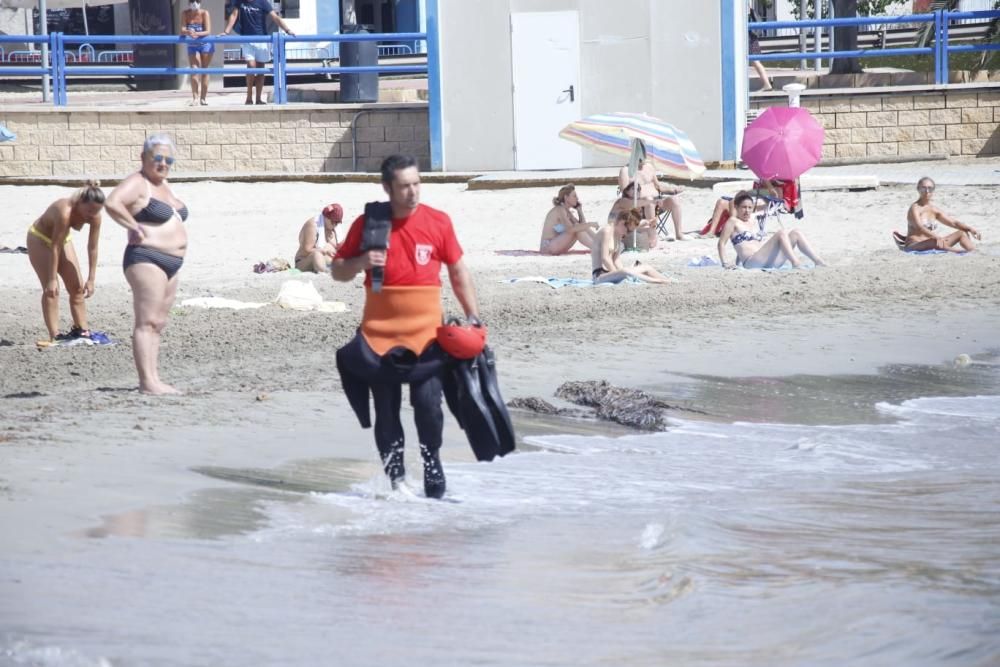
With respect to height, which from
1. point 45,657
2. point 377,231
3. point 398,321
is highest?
point 377,231

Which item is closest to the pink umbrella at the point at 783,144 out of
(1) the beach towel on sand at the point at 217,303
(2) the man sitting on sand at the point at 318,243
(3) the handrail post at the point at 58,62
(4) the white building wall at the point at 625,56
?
(2) the man sitting on sand at the point at 318,243

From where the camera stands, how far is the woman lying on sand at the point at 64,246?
9.84 meters

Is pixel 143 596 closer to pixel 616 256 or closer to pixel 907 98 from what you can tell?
pixel 616 256

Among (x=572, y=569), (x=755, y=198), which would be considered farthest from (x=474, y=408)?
(x=755, y=198)

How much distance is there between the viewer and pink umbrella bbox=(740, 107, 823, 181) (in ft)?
48.9

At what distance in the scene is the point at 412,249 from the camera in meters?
6.10

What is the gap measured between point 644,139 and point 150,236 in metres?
8.16

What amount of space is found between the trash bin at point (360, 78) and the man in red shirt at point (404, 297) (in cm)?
1602

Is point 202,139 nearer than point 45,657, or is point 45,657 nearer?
point 45,657

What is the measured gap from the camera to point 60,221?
32.8 feet

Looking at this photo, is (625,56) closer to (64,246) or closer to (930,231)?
(930,231)

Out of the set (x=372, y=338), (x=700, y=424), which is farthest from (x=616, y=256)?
(x=372, y=338)

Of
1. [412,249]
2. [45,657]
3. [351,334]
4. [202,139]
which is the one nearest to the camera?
[45,657]

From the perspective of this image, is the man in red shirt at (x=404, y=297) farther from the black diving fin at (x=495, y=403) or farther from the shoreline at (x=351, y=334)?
the shoreline at (x=351, y=334)
